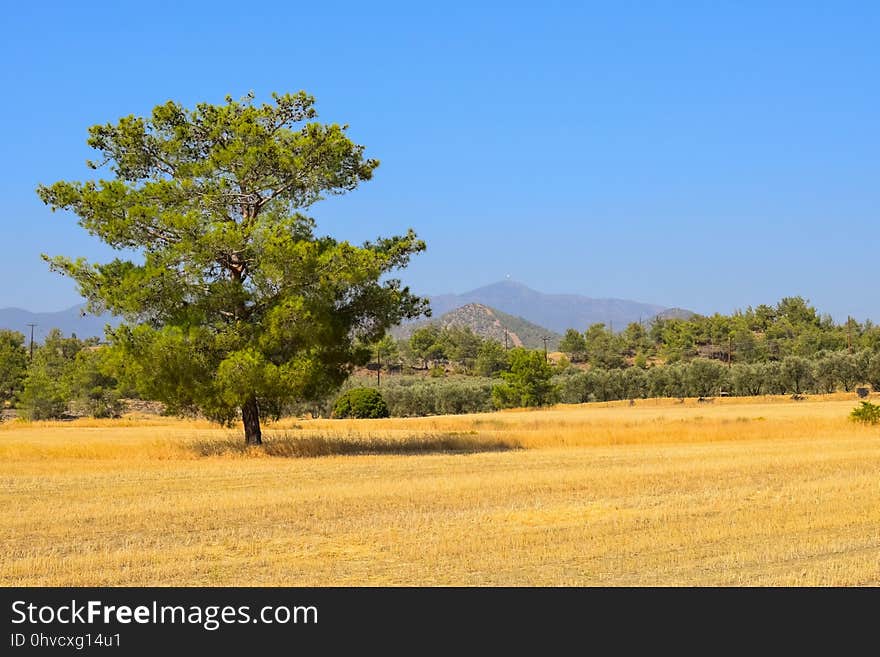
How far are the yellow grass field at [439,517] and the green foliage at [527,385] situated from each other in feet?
185

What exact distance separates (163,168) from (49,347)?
89.0m

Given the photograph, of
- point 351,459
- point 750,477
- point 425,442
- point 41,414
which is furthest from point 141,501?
point 41,414

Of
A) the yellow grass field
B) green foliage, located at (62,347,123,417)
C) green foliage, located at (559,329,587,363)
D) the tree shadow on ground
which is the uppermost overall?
green foliage, located at (559,329,587,363)

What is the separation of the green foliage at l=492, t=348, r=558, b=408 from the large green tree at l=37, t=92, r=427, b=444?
57.6m

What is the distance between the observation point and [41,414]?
81.1 m

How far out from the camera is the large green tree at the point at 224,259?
30703 mm

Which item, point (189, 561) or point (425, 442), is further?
point (425, 442)

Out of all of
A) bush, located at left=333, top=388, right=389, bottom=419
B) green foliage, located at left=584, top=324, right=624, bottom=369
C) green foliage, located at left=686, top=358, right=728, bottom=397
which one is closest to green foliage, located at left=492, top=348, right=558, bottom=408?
bush, located at left=333, top=388, right=389, bottom=419

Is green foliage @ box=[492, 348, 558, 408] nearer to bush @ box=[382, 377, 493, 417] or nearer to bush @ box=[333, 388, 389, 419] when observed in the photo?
bush @ box=[382, 377, 493, 417]

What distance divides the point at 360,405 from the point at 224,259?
40817 millimetres

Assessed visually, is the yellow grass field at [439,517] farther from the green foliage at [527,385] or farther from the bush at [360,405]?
the green foliage at [527,385]

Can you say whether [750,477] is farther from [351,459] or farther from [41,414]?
[41,414]

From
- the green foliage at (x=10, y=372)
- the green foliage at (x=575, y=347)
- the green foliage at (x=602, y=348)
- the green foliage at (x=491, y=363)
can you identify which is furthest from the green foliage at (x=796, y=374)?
the green foliage at (x=10, y=372)

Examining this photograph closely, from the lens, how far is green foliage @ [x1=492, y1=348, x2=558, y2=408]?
9031 cm
